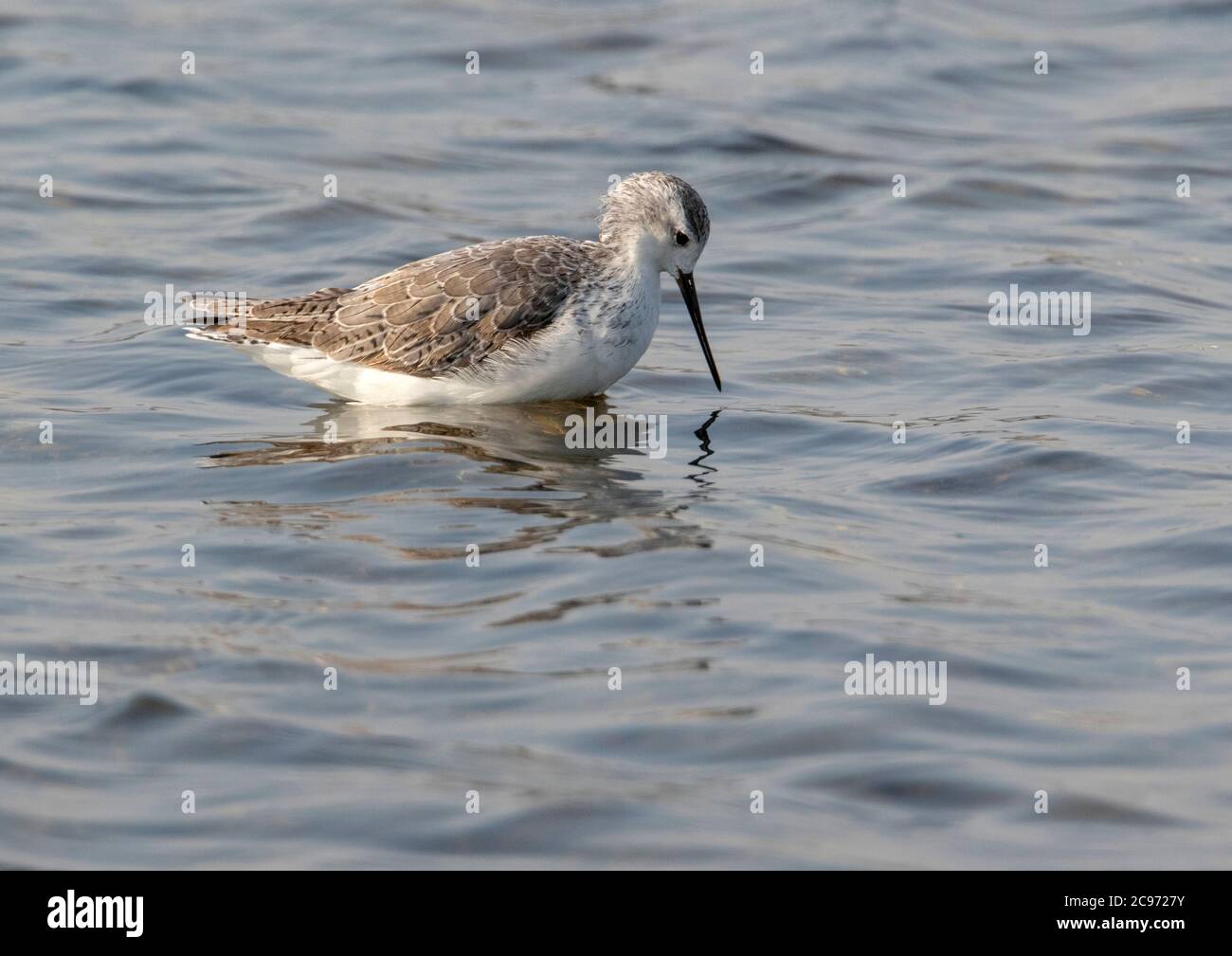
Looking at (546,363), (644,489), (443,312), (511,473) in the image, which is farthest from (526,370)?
(644,489)

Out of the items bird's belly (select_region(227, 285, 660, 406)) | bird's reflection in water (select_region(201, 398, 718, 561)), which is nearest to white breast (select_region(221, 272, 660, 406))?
bird's belly (select_region(227, 285, 660, 406))

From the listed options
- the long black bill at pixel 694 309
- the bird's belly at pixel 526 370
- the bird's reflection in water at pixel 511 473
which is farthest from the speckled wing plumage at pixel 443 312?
the long black bill at pixel 694 309

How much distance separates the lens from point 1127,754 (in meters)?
6.39

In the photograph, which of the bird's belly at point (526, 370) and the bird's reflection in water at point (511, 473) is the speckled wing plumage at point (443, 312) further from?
the bird's reflection in water at point (511, 473)

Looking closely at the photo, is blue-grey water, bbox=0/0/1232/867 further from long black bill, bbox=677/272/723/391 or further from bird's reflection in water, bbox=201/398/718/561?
long black bill, bbox=677/272/723/391

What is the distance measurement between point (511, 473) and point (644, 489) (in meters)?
0.70

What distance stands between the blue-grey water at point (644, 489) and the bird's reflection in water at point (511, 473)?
35 mm

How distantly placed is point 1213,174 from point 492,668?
1058 cm

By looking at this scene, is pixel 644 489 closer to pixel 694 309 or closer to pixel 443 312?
pixel 443 312

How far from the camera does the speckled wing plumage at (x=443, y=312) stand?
9.98 m

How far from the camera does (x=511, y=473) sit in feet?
30.6

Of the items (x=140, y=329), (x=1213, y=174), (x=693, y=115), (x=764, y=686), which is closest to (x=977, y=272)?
(x=1213, y=174)

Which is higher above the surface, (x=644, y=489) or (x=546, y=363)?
(x=546, y=363)

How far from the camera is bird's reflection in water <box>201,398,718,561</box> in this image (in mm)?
8484
